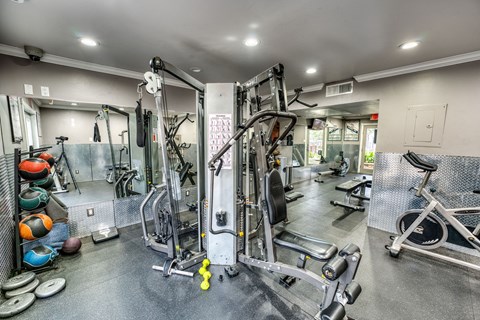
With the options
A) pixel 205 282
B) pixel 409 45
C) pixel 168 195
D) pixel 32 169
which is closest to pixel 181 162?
pixel 168 195

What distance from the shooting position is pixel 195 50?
247 centimetres

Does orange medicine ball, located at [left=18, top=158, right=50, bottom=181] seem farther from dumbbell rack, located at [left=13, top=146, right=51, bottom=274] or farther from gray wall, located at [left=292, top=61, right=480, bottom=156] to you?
gray wall, located at [left=292, top=61, right=480, bottom=156]

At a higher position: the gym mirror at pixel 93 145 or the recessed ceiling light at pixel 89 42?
the recessed ceiling light at pixel 89 42

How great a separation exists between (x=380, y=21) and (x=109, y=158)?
3959 millimetres

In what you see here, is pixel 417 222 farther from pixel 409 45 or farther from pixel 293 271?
pixel 409 45

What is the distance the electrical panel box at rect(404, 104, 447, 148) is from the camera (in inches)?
111

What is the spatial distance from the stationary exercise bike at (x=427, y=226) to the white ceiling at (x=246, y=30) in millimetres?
1355

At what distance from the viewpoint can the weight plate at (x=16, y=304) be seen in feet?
5.40

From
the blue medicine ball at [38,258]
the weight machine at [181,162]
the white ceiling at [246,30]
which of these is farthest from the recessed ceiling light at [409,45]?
the blue medicine ball at [38,258]

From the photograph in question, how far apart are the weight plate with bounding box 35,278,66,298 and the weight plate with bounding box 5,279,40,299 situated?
0.21ft

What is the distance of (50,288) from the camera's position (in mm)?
1910

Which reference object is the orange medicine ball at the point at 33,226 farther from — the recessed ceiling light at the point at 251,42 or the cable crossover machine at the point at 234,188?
the recessed ceiling light at the point at 251,42

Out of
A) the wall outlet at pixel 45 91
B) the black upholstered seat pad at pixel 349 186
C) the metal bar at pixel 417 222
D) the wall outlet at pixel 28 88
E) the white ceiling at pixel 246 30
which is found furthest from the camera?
the black upholstered seat pad at pixel 349 186

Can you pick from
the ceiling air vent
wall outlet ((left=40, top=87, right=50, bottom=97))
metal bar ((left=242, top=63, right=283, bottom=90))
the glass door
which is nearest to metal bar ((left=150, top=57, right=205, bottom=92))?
metal bar ((left=242, top=63, right=283, bottom=90))
